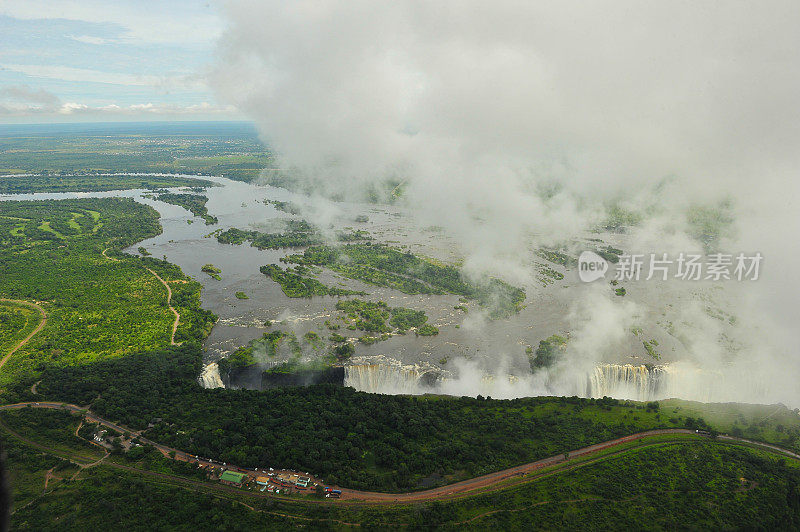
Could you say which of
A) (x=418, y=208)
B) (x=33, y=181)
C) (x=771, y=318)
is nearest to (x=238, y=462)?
(x=771, y=318)

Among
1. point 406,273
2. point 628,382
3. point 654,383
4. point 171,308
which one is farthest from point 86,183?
point 654,383

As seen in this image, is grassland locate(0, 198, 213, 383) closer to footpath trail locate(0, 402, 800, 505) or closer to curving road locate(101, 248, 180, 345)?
curving road locate(101, 248, 180, 345)

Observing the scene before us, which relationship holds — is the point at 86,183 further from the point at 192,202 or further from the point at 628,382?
the point at 628,382

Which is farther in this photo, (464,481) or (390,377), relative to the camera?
(390,377)

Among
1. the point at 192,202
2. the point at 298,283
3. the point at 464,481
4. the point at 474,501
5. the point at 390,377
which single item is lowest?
the point at 474,501

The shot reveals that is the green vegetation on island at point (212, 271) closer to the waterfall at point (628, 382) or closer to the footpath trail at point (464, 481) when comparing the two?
the footpath trail at point (464, 481)

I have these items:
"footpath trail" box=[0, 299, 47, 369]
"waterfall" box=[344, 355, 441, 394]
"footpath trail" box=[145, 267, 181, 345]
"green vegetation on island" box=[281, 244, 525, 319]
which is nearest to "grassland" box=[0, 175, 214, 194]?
"footpath trail" box=[145, 267, 181, 345]

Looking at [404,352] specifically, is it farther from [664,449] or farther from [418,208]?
[418,208]
